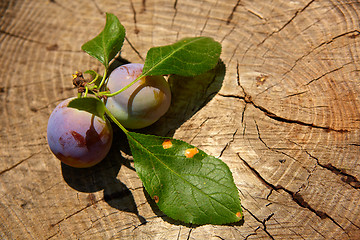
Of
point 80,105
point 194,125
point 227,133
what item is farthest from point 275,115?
point 80,105

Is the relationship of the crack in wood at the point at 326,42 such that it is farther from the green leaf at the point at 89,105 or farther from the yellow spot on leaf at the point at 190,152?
the green leaf at the point at 89,105

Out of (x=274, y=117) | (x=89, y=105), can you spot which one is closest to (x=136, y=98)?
(x=89, y=105)

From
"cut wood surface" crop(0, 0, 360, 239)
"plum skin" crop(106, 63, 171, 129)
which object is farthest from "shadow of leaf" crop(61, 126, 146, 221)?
"plum skin" crop(106, 63, 171, 129)

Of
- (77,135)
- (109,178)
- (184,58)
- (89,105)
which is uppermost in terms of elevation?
(184,58)

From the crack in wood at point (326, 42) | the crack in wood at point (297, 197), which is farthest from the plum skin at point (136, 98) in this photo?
the crack in wood at point (326, 42)

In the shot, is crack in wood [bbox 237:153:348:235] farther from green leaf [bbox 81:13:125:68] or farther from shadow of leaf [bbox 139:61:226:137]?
green leaf [bbox 81:13:125:68]

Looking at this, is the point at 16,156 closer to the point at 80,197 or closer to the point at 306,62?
the point at 80,197

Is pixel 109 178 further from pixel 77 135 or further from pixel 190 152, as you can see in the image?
pixel 190 152
